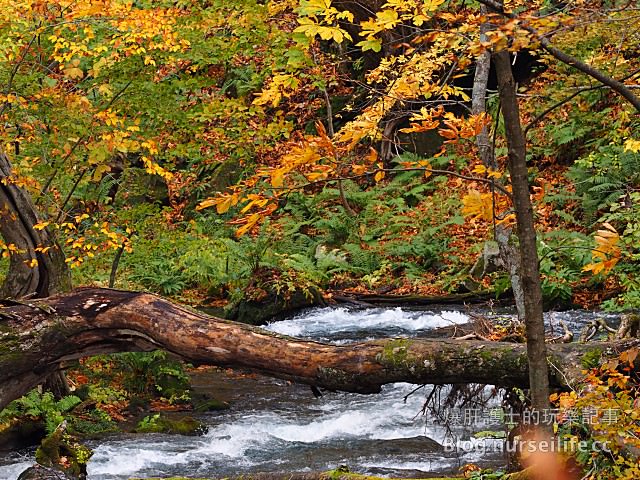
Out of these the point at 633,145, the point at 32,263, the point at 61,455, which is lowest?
the point at 61,455

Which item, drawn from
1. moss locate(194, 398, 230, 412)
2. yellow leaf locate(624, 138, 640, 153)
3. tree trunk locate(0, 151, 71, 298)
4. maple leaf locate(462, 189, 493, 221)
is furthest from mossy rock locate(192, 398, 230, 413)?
maple leaf locate(462, 189, 493, 221)

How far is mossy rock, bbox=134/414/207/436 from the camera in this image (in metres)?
9.83

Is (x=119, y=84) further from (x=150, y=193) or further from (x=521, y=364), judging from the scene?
(x=521, y=364)

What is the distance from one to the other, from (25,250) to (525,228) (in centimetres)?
649

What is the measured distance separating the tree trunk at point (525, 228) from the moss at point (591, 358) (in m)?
1.59

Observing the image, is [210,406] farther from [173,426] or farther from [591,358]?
[591,358]

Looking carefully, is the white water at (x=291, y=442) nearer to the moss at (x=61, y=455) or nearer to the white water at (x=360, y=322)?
the moss at (x=61, y=455)

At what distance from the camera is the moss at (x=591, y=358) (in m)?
4.73

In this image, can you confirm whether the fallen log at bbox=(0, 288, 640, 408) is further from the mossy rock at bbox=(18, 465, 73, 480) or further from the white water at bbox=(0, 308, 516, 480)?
the white water at bbox=(0, 308, 516, 480)

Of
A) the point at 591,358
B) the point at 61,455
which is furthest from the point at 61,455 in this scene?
the point at 591,358

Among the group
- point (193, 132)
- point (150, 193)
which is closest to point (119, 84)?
point (193, 132)

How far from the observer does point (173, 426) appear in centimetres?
993

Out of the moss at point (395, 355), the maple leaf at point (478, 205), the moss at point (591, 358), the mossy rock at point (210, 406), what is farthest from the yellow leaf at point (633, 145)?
the mossy rock at point (210, 406)

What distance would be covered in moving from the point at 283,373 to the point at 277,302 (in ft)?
32.6
